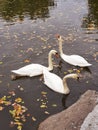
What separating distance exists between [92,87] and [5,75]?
4297 mm

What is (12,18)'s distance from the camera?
872 inches

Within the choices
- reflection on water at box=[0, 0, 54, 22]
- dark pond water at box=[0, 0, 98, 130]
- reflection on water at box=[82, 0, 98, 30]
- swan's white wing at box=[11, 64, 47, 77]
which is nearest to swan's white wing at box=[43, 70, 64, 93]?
dark pond water at box=[0, 0, 98, 130]

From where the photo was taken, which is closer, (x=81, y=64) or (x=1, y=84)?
(x=1, y=84)

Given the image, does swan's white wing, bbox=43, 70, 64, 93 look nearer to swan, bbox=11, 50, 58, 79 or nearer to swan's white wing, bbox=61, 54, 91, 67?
swan, bbox=11, 50, 58, 79

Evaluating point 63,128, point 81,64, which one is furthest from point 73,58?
point 63,128

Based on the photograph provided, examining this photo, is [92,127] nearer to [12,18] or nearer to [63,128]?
[63,128]

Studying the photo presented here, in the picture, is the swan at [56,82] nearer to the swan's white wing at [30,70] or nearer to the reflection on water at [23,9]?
the swan's white wing at [30,70]

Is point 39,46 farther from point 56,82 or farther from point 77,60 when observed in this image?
point 56,82

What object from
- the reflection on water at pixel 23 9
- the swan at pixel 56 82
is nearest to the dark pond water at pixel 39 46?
the reflection on water at pixel 23 9

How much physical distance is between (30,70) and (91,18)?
9.22 m

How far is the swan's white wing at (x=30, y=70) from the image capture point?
13555 millimetres

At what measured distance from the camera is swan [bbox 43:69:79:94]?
39.5 ft

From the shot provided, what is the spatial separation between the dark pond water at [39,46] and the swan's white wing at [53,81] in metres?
0.26

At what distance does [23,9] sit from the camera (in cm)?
2420
